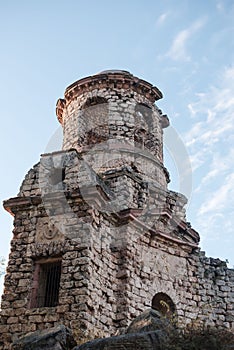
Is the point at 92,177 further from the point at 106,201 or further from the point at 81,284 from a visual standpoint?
the point at 81,284

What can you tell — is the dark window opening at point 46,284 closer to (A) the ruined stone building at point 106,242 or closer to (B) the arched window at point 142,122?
(A) the ruined stone building at point 106,242

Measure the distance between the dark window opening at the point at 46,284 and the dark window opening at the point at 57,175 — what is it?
6.35 ft

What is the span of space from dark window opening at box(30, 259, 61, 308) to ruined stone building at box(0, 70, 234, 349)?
0.02 m

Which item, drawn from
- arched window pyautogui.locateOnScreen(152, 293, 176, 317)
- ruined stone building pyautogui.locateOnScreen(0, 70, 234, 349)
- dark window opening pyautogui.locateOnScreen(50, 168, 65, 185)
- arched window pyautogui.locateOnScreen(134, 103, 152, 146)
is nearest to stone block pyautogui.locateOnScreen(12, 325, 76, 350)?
ruined stone building pyautogui.locateOnScreen(0, 70, 234, 349)

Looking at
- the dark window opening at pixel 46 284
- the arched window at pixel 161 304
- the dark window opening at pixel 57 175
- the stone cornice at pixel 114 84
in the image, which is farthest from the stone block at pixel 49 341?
the stone cornice at pixel 114 84

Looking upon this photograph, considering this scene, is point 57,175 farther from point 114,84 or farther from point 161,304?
point 114,84

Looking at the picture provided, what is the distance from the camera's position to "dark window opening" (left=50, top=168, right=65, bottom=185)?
1144 cm

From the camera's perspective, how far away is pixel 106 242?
36.4 feet

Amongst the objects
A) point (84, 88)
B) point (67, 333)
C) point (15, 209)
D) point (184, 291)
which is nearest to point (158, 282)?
point (184, 291)

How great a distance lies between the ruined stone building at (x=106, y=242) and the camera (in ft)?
32.7

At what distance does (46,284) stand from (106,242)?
1.64 metres

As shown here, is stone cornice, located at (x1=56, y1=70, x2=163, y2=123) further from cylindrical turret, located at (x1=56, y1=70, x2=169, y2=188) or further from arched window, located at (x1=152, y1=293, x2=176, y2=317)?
arched window, located at (x1=152, y1=293, x2=176, y2=317)

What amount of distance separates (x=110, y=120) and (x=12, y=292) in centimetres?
653

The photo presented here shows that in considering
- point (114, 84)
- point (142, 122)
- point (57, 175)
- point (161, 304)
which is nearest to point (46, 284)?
point (57, 175)
